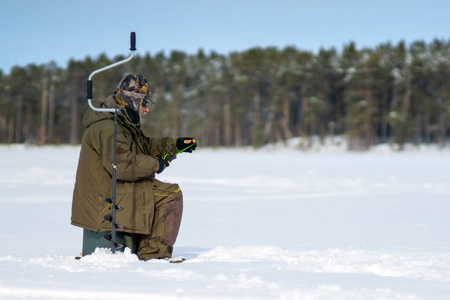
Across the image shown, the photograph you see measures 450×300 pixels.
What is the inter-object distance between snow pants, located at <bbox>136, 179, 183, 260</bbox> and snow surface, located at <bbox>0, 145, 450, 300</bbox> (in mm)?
127

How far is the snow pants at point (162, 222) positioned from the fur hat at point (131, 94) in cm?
57

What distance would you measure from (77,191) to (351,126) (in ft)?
177

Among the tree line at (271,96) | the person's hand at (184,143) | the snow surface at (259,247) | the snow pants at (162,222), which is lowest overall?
the snow surface at (259,247)

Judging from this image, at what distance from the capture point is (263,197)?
12.2m

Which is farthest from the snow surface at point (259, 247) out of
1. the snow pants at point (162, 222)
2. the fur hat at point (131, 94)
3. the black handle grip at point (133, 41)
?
the black handle grip at point (133, 41)

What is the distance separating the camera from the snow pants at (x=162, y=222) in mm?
4266

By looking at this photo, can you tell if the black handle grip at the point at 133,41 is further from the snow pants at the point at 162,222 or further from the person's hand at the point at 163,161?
the snow pants at the point at 162,222

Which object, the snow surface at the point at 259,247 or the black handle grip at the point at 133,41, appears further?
the black handle grip at the point at 133,41

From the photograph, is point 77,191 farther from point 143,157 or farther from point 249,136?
point 249,136

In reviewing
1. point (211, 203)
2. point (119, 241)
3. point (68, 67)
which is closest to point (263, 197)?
point (211, 203)

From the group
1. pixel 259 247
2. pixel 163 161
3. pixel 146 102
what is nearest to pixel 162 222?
pixel 163 161

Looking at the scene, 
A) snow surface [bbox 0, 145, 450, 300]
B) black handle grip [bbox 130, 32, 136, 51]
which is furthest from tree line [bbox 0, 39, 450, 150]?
black handle grip [bbox 130, 32, 136, 51]

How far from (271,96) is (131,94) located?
6151cm

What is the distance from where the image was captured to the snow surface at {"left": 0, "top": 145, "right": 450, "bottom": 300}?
3441 millimetres
